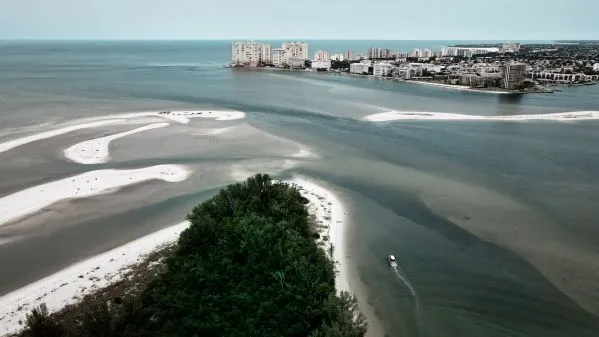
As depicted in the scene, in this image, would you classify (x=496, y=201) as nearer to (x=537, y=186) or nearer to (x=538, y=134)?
(x=537, y=186)

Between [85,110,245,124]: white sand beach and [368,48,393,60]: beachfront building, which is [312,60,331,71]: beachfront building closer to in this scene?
[368,48,393,60]: beachfront building

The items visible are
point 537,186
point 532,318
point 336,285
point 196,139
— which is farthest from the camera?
point 196,139

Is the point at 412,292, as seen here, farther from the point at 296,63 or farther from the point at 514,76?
the point at 296,63

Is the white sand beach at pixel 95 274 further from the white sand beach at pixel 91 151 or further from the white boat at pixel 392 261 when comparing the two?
the white sand beach at pixel 91 151

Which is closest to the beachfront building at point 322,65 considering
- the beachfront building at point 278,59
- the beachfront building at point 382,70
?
the beachfront building at point 278,59

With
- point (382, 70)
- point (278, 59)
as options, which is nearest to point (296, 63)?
point (278, 59)

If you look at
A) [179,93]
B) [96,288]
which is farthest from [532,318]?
[179,93]
